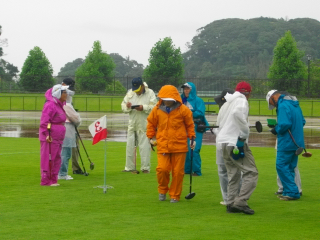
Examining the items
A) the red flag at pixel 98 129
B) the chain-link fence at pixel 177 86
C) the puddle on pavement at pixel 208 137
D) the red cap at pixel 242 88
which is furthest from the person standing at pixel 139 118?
the chain-link fence at pixel 177 86

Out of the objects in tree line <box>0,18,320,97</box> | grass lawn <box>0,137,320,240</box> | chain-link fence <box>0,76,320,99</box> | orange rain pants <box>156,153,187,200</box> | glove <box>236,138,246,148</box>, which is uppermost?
tree line <box>0,18,320,97</box>

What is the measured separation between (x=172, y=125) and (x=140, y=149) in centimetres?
355

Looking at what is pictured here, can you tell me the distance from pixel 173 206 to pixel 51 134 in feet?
9.81

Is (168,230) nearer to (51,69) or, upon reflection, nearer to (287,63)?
(287,63)

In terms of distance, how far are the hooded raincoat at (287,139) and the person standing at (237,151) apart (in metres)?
1.24

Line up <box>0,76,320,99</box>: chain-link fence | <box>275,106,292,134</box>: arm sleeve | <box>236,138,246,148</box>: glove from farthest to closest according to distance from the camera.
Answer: <box>0,76,320,99</box>: chain-link fence < <box>275,106,292,134</box>: arm sleeve < <box>236,138,246,148</box>: glove

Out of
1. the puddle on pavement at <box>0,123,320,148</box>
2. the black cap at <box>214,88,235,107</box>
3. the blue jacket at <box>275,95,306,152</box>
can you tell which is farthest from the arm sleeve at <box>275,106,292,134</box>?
the puddle on pavement at <box>0,123,320,148</box>

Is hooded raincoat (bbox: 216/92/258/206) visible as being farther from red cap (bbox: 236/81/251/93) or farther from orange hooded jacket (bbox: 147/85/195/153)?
orange hooded jacket (bbox: 147/85/195/153)

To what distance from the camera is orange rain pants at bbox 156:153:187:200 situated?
30.1 feet

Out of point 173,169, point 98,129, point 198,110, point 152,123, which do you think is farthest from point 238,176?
point 198,110

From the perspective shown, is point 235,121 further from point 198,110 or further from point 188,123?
point 198,110

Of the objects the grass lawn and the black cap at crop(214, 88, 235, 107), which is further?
the black cap at crop(214, 88, 235, 107)

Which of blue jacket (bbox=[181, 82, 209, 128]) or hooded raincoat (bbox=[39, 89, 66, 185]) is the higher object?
blue jacket (bbox=[181, 82, 209, 128])

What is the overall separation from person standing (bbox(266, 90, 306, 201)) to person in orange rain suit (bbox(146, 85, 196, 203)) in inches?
55.8
